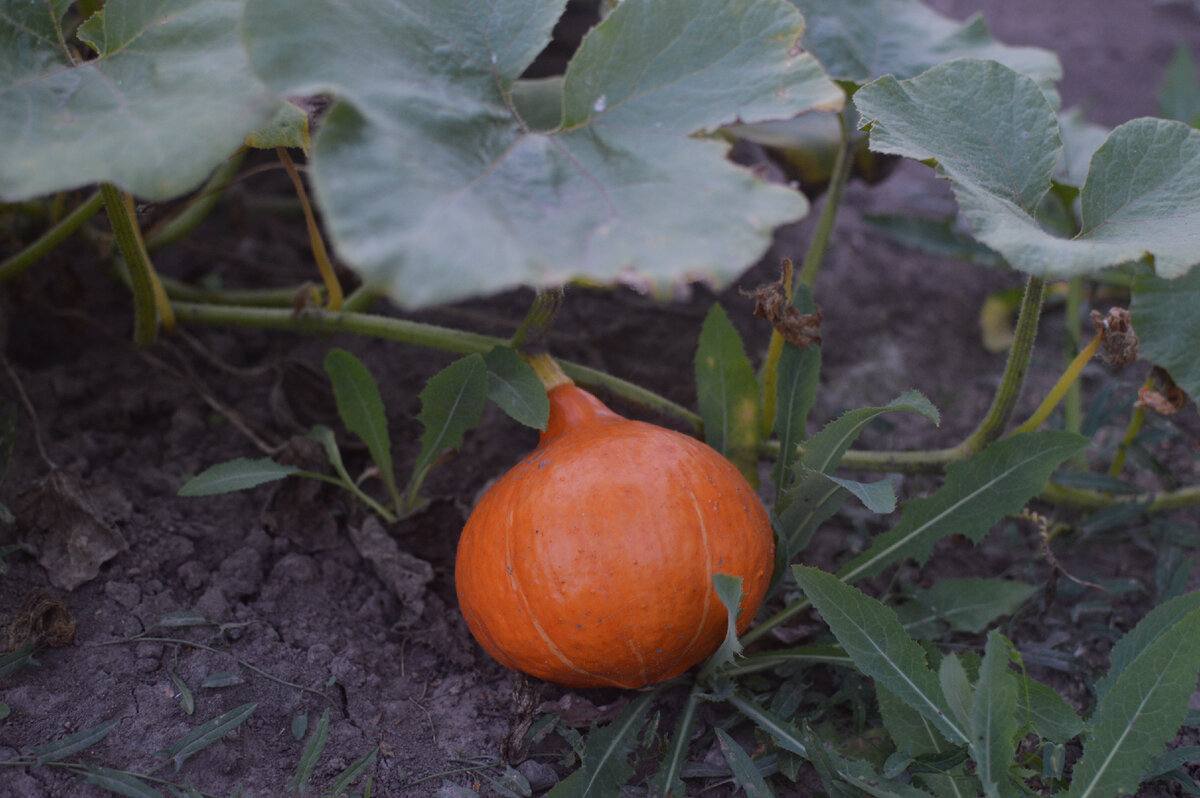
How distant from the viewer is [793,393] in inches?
59.6

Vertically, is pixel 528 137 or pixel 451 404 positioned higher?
pixel 528 137

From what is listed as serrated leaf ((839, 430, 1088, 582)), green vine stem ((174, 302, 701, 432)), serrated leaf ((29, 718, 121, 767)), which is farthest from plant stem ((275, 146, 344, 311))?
serrated leaf ((839, 430, 1088, 582))

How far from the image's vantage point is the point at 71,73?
1129 mm

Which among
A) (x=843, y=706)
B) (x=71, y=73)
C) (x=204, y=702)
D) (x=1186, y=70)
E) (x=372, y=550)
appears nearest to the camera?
(x=71, y=73)

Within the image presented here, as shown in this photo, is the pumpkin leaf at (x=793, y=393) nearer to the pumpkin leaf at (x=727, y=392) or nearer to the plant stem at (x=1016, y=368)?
the pumpkin leaf at (x=727, y=392)

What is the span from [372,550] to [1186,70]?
253 cm

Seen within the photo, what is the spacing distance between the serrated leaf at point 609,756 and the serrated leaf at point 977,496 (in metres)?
0.41

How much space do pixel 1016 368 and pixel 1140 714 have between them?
0.52 m

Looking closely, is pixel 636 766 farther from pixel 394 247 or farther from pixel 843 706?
pixel 394 247

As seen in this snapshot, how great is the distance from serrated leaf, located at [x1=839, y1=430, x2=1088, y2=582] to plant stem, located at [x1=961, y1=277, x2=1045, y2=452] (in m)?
0.08

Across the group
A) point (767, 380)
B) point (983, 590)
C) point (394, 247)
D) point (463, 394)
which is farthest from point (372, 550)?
point (983, 590)

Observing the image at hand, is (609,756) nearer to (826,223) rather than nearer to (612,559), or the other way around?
A: (612,559)

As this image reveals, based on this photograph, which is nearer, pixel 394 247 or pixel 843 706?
pixel 394 247

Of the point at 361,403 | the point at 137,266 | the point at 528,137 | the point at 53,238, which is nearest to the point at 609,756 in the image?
the point at 361,403
